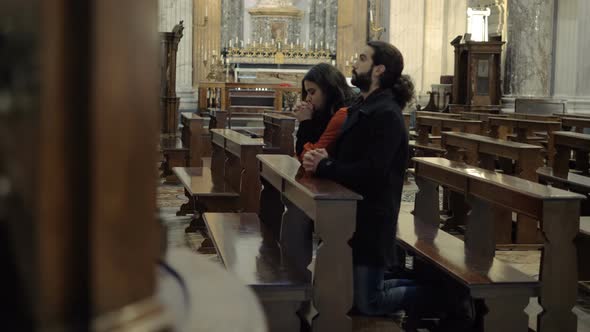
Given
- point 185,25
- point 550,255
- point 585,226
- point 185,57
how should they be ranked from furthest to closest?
point 185,57 → point 185,25 → point 585,226 → point 550,255

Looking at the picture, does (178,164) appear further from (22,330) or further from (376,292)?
(22,330)

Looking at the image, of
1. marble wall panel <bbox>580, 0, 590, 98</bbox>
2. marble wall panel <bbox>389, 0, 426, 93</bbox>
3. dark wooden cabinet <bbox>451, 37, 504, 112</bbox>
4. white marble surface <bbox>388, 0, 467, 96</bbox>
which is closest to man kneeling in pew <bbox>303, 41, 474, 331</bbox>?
marble wall panel <bbox>580, 0, 590, 98</bbox>

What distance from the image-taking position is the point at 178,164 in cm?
1025

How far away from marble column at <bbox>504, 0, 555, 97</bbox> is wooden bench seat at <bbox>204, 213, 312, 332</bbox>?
461 inches

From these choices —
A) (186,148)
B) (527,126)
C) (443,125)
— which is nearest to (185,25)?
(186,148)

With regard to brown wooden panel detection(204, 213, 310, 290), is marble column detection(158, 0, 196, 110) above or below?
above

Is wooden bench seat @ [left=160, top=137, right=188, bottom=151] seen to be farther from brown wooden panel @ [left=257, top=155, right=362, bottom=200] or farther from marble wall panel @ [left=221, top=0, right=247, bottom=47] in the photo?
marble wall panel @ [left=221, top=0, right=247, bottom=47]

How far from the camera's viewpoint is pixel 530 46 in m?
15.5

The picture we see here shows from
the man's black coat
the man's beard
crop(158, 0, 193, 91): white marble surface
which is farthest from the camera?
crop(158, 0, 193, 91): white marble surface

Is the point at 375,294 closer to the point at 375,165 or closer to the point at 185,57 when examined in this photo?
the point at 375,165

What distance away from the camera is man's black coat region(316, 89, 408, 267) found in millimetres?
3783

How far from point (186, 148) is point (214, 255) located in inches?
167

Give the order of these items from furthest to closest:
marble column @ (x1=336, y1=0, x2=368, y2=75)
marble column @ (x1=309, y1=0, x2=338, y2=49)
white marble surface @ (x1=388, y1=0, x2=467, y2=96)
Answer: marble column @ (x1=309, y1=0, x2=338, y2=49) < marble column @ (x1=336, y1=0, x2=368, y2=75) < white marble surface @ (x1=388, y1=0, x2=467, y2=96)

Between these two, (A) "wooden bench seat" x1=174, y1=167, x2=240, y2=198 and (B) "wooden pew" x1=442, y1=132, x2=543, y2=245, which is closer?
(A) "wooden bench seat" x1=174, y1=167, x2=240, y2=198
